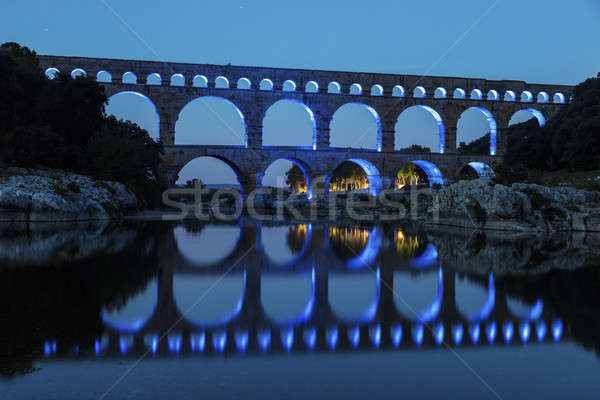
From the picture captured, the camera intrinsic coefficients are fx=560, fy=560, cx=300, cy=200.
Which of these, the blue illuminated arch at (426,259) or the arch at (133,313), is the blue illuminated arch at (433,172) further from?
the arch at (133,313)

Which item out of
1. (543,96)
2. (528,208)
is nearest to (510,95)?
(543,96)

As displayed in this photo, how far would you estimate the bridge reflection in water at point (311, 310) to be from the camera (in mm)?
4164

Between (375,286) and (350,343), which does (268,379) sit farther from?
(375,286)

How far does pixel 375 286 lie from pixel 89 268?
3747 mm

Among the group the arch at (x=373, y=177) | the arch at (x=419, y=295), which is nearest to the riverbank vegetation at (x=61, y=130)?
the arch at (x=373, y=177)

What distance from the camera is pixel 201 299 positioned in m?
5.73

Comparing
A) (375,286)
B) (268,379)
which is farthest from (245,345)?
(375,286)

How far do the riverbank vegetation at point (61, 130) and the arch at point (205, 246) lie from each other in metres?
9.56

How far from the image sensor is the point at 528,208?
16625 millimetres

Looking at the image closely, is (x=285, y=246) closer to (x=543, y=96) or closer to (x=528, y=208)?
(x=528, y=208)

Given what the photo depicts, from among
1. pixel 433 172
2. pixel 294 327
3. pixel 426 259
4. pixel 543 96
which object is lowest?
pixel 294 327

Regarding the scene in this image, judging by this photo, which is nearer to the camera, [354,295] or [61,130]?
[354,295]

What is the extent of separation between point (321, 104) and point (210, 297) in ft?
118

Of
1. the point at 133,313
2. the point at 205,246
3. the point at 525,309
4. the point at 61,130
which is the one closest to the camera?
the point at 133,313
